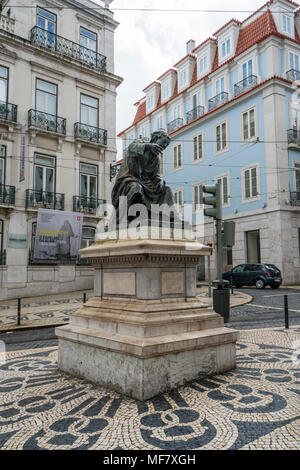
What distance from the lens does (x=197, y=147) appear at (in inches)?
1136

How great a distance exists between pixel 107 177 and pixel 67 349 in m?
17.9

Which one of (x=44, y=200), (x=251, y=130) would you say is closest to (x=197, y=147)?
(x=251, y=130)

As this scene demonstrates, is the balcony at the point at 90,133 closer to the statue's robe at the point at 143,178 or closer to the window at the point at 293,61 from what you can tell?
the window at the point at 293,61

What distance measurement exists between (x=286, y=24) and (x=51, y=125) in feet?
57.1

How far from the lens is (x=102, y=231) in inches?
216

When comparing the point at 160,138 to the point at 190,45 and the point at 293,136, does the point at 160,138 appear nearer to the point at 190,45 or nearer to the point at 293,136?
the point at 293,136

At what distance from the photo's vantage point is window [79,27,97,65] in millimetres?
21234

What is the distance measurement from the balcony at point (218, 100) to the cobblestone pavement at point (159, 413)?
24.5 meters

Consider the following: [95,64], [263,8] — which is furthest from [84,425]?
[263,8]

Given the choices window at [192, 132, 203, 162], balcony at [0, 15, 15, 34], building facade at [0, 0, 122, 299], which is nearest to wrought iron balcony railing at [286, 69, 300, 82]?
window at [192, 132, 203, 162]

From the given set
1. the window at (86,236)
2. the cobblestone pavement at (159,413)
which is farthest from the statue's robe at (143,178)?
the window at (86,236)

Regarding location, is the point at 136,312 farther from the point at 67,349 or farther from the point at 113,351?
the point at 67,349

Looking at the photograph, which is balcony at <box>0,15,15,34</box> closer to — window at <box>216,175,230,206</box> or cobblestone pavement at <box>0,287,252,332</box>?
cobblestone pavement at <box>0,287,252,332</box>

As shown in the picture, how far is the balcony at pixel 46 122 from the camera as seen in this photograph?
61.3 ft
